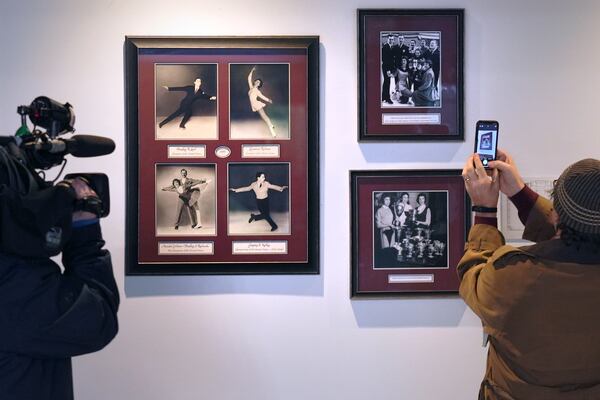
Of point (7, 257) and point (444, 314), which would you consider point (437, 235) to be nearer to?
point (444, 314)

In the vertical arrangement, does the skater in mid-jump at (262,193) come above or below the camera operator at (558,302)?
above

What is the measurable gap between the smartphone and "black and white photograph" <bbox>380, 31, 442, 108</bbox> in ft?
1.26

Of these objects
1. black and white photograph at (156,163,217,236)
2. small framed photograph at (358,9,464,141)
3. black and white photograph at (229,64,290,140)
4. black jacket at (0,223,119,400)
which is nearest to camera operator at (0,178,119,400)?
black jacket at (0,223,119,400)

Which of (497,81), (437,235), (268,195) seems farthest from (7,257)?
(497,81)

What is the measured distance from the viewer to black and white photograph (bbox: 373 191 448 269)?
185 cm

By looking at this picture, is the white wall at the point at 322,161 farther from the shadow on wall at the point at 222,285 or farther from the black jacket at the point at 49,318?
the black jacket at the point at 49,318

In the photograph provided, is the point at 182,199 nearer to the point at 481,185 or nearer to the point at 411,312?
the point at 411,312

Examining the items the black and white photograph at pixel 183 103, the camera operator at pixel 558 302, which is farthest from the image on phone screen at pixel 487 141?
the black and white photograph at pixel 183 103

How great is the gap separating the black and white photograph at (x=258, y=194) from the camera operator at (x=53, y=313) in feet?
2.22

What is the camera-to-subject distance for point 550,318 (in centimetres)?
111

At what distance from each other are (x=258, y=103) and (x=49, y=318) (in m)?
1.02

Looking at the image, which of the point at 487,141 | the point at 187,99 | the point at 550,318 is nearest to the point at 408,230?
the point at 487,141

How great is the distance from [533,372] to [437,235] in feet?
2.53

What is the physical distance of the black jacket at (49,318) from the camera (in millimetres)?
1056
